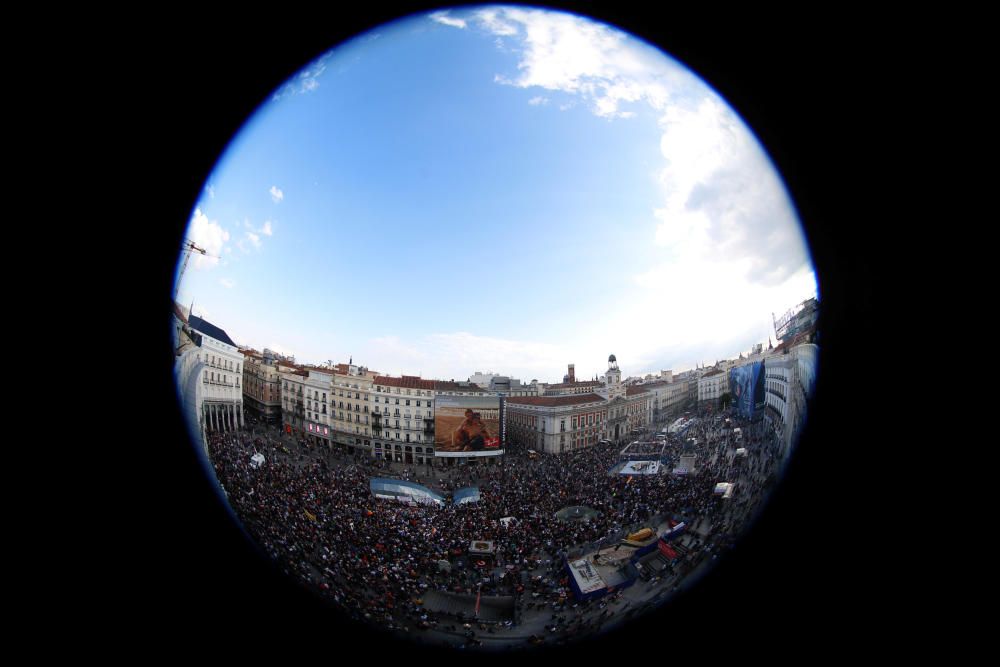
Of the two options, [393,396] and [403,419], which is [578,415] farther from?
[393,396]

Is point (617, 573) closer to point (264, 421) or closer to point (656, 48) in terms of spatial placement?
point (264, 421)

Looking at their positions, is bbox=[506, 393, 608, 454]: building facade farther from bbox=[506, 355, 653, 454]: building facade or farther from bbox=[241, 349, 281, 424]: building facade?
bbox=[241, 349, 281, 424]: building facade

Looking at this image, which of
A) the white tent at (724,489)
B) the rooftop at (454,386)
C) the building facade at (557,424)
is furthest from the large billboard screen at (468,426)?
the white tent at (724,489)

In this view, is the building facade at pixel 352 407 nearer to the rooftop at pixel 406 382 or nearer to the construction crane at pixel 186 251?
the rooftop at pixel 406 382

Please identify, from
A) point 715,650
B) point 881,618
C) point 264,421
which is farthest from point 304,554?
point 881,618

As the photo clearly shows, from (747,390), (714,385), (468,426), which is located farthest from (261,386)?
(747,390)

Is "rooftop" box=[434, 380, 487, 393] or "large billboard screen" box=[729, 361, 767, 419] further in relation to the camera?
"rooftop" box=[434, 380, 487, 393]

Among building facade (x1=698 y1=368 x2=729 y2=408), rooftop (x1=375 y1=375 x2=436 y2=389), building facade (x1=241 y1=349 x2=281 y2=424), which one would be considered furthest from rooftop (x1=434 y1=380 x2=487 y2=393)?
building facade (x1=698 y1=368 x2=729 y2=408)
